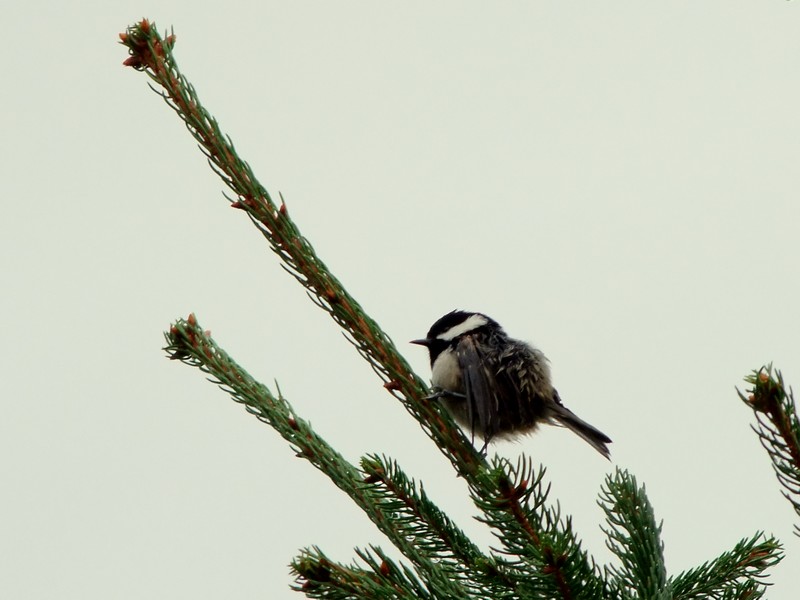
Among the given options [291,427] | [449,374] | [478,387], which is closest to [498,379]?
[449,374]

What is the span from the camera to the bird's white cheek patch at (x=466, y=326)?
→ 14.6 ft

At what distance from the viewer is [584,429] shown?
4328 mm

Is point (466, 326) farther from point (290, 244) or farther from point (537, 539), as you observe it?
point (537, 539)

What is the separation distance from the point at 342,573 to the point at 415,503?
0.28 m

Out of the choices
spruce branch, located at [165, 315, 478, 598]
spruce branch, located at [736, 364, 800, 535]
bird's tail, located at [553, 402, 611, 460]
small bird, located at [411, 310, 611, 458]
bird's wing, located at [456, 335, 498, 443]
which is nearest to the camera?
spruce branch, located at [736, 364, 800, 535]

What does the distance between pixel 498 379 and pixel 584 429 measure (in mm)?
493

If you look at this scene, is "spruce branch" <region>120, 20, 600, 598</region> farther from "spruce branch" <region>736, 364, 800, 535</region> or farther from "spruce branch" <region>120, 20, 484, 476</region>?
"spruce branch" <region>736, 364, 800, 535</region>

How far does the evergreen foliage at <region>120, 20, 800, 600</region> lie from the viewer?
1637 mm

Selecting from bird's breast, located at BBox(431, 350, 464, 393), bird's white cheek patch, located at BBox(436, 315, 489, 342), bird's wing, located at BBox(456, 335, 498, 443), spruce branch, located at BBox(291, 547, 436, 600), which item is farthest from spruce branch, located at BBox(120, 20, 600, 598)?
bird's white cheek patch, located at BBox(436, 315, 489, 342)

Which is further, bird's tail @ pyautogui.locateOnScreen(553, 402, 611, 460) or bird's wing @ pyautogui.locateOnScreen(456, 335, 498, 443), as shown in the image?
bird's tail @ pyautogui.locateOnScreen(553, 402, 611, 460)

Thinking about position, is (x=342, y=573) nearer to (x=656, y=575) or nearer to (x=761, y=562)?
(x=656, y=575)

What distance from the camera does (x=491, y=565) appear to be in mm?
1822

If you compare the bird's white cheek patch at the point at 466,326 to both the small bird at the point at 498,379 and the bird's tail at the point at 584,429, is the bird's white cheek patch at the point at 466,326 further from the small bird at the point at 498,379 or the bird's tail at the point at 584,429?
the bird's tail at the point at 584,429

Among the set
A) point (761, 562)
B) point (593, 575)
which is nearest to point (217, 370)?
point (593, 575)
